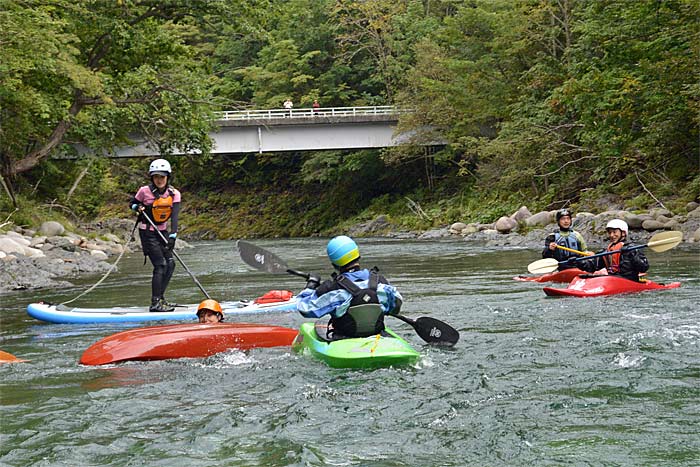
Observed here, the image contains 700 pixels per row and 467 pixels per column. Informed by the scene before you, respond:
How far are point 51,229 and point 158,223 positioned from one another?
13.8 meters

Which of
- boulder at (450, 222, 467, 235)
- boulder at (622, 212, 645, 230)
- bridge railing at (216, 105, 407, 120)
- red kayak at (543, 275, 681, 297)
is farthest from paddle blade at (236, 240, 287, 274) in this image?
bridge railing at (216, 105, 407, 120)

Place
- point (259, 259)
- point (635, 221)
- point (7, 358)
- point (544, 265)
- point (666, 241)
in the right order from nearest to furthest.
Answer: point (7, 358), point (259, 259), point (666, 241), point (544, 265), point (635, 221)

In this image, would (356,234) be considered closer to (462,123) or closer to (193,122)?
(462,123)

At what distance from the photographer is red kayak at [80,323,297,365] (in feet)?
20.8

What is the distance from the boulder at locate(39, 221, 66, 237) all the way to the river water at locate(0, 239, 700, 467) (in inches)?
530

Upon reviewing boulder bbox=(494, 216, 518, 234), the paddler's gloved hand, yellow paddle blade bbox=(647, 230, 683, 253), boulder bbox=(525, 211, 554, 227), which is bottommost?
boulder bbox=(494, 216, 518, 234)

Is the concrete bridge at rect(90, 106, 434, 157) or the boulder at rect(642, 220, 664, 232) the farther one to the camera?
the concrete bridge at rect(90, 106, 434, 157)

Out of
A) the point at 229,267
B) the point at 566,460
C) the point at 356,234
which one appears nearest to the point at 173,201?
the point at 566,460

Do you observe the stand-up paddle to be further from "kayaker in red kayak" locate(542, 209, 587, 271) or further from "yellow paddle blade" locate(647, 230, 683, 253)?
"kayaker in red kayak" locate(542, 209, 587, 271)

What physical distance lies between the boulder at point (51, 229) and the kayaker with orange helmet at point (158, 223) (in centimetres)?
1348

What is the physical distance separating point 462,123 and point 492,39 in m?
3.26

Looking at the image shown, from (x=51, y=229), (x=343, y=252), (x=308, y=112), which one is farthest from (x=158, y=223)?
(x=308, y=112)

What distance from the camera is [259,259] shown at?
306 inches

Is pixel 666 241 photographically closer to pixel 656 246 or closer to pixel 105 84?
pixel 656 246
